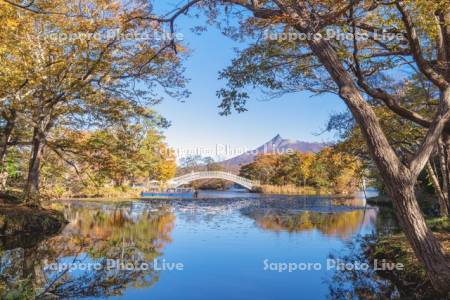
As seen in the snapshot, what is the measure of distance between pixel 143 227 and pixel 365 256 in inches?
316

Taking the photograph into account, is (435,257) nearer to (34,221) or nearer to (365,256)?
(365,256)

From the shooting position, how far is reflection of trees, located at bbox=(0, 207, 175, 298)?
5559 mm

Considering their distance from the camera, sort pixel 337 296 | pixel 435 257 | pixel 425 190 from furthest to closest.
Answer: pixel 425 190
pixel 337 296
pixel 435 257

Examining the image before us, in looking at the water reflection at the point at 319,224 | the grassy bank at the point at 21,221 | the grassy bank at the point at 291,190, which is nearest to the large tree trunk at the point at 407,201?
the water reflection at the point at 319,224

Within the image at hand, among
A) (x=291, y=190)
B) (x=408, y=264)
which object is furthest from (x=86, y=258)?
(x=291, y=190)

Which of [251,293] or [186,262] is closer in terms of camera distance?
[251,293]

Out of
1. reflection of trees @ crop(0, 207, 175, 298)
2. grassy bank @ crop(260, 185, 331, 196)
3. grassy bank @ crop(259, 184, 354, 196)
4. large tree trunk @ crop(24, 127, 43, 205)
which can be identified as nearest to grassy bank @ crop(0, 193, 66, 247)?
large tree trunk @ crop(24, 127, 43, 205)

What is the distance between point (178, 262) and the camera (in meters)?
7.77

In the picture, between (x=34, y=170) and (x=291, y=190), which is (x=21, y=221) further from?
(x=291, y=190)

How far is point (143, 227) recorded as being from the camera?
12.8m

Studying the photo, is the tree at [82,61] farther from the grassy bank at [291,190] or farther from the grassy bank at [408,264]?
the grassy bank at [291,190]

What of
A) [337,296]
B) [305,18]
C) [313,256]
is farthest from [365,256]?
[305,18]

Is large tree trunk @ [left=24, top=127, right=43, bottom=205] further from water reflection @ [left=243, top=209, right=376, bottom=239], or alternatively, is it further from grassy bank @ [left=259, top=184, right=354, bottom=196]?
grassy bank @ [left=259, top=184, right=354, bottom=196]

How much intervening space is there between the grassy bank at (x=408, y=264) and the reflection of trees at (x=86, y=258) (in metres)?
4.24
